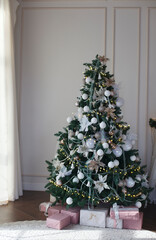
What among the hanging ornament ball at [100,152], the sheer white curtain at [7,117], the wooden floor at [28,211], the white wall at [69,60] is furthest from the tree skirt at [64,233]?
the white wall at [69,60]

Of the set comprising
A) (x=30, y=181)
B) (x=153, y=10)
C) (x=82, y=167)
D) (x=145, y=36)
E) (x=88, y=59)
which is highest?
(x=153, y=10)

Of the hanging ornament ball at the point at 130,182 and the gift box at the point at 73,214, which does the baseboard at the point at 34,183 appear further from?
the hanging ornament ball at the point at 130,182

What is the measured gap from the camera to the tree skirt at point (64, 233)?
2.36m

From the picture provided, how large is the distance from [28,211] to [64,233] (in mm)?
701

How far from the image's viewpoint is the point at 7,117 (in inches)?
137

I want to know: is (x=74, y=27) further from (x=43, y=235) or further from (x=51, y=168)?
(x=43, y=235)

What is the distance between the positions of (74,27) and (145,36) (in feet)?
3.18

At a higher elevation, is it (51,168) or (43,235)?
(51,168)

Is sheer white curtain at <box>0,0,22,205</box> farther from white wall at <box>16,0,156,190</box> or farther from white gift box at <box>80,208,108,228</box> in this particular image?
white gift box at <box>80,208,108,228</box>

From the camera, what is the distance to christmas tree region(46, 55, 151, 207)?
2721 mm

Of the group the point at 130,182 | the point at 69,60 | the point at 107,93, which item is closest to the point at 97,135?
the point at 107,93

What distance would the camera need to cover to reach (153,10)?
385cm

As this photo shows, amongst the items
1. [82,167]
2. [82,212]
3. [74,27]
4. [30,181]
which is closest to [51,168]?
[82,167]

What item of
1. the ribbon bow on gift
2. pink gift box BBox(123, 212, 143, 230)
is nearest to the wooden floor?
pink gift box BBox(123, 212, 143, 230)
